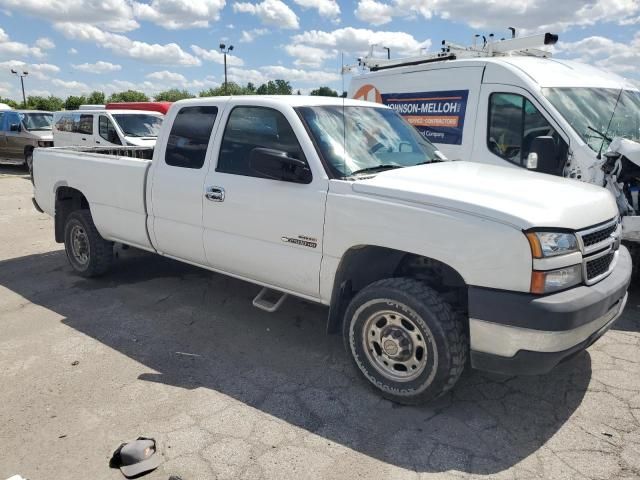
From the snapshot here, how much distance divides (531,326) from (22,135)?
17535 millimetres

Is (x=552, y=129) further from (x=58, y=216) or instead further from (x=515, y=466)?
(x=58, y=216)

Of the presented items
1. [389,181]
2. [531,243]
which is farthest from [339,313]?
[531,243]

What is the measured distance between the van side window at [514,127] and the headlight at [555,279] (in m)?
2.84

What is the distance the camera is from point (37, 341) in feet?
14.1

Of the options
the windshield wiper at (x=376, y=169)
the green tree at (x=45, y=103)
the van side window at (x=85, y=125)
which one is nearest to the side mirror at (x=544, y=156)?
the windshield wiper at (x=376, y=169)

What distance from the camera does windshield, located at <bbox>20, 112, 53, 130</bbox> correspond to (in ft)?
54.7

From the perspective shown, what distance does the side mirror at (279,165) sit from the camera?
3.52 meters

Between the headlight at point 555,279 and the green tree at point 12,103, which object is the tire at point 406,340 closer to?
the headlight at point 555,279

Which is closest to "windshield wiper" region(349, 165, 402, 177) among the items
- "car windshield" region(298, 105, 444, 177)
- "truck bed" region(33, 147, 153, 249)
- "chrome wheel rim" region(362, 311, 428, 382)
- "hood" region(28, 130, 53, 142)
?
"car windshield" region(298, 105, 444, 177)

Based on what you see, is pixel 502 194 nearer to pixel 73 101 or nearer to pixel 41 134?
pixel 41 134

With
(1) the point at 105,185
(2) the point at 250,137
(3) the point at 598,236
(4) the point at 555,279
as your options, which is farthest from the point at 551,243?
(1) the point at 105,185

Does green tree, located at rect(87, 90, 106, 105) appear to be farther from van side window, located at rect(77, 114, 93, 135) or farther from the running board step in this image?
the running board step

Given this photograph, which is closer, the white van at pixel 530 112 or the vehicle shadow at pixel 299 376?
the vehicle shadow at pixel 299 376

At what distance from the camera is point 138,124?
41.4ft
